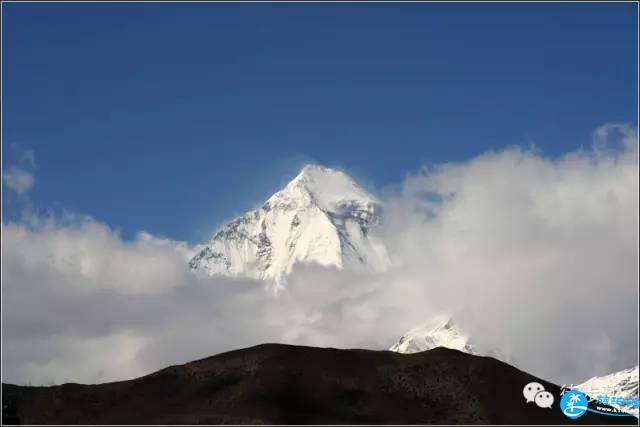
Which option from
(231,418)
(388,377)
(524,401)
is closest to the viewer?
(231,418)

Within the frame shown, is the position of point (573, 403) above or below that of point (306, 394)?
below

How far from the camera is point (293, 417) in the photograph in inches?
4776

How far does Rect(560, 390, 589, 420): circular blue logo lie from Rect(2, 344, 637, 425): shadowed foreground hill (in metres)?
0.97

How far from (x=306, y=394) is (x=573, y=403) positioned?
3497cm

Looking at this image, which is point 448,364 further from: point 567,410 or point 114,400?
point 114,400

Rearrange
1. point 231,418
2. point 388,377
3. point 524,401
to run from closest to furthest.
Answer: point 231,418, point 524,401, point 388,377

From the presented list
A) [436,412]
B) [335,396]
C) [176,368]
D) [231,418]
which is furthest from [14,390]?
[436,412]

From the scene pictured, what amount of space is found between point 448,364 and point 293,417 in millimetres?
26636

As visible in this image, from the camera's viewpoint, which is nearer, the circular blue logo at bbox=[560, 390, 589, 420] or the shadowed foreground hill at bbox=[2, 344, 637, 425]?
the circular blue logo at bbox=[560, 390, 589, 420]

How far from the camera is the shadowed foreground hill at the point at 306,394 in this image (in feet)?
404

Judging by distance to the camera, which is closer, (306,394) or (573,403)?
(573,403)

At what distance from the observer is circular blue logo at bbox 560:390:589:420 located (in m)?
121

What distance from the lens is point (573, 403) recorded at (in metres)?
122

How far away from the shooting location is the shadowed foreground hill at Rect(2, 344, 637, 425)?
123 meters
